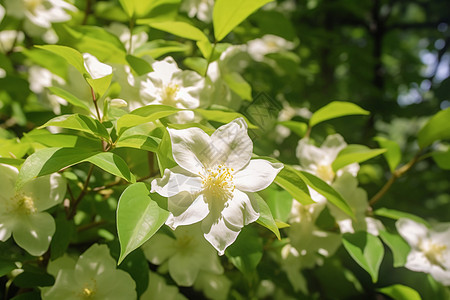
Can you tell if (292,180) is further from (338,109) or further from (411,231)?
(411,231)

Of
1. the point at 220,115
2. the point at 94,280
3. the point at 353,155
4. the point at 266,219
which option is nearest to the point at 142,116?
the point at 220,115

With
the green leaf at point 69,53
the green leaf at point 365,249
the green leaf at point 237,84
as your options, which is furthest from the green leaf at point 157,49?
the green leaf at point 365,249

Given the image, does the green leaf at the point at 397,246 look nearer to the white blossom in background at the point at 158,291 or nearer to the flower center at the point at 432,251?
the flower center at the point at 432,251

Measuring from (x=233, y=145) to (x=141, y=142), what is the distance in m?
0.16

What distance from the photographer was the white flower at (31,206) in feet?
2.57

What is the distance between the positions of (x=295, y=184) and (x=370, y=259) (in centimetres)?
31

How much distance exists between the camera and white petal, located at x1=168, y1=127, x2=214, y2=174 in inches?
25.4

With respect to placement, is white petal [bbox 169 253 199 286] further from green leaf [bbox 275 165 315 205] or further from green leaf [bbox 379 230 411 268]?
green leaf [bbox 379 230 411 268]

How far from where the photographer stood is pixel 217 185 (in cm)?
67

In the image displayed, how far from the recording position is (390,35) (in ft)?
7.97

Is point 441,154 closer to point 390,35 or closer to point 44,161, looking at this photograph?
point 44,161

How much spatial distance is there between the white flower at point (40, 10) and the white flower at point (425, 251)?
1.08 meters

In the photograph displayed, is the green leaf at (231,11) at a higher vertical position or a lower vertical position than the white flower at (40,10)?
higher

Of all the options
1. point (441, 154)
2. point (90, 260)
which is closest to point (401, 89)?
point (441, 154)
